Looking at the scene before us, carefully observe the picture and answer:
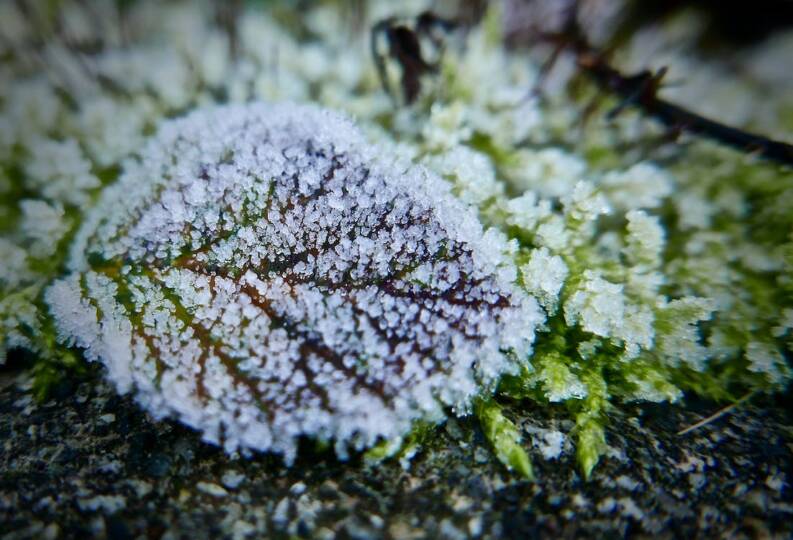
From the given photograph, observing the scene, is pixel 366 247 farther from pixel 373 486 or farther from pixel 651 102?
pixel 651 102

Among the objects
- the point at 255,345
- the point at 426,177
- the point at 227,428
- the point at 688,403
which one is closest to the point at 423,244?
the point at 426,177

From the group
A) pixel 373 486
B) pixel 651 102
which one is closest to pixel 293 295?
pixel 373 486

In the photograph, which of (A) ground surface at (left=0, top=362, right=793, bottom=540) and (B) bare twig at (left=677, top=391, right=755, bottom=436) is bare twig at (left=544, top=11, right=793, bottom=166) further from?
(A) ground surface at (left=0, top=362, right=793, bottom=540)

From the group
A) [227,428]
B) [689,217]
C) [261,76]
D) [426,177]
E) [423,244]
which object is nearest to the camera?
[227,428]

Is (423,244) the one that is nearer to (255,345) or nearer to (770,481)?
(255,345)

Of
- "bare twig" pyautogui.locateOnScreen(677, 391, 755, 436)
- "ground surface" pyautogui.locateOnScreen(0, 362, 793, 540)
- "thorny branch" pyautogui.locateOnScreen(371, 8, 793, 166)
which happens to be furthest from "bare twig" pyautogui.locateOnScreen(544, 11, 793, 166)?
"ground surface" pyautogui.locateOnScreen(0, 362, 793, 540)

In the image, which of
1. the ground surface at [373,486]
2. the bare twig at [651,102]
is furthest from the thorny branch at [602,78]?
the ground surface at [373,486]

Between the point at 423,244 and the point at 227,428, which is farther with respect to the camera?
the point at 423,244
